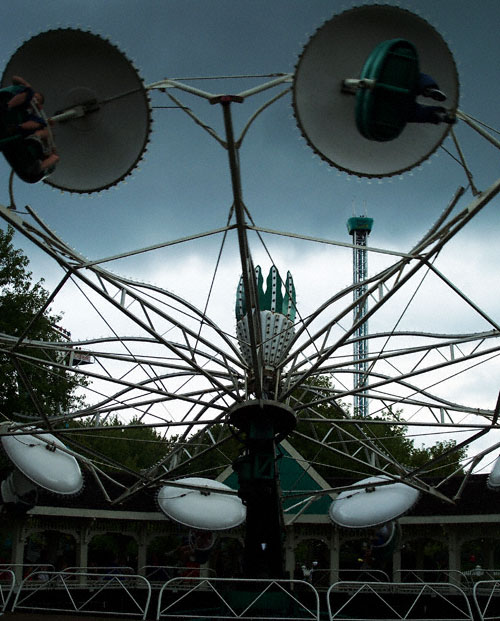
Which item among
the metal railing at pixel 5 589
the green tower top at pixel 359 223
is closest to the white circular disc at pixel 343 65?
the metal railing at pixel 5 589

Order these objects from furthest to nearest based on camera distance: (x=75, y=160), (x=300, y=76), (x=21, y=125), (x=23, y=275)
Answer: (x=23, y=275) → (x=75, y=160) → (x=300, y=76) → (x=21, y=125)

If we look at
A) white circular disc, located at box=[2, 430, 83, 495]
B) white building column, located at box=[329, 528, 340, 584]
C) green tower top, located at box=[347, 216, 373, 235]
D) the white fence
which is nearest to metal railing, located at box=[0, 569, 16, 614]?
the white fence

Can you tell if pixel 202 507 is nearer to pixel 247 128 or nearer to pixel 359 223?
pixel 247 128

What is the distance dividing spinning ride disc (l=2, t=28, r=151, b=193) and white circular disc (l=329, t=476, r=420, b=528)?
44.2ft

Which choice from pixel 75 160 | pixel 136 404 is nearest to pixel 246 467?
pixel 136 404

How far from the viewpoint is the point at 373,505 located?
22.0 m

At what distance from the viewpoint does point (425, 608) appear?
22047 millimetres

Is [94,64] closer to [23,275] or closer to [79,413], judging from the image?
[79,413]

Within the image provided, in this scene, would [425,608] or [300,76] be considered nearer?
[300,76]

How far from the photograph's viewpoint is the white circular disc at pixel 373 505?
21.2 metres

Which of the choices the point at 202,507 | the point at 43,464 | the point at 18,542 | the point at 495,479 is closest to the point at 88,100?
the point at 43,464

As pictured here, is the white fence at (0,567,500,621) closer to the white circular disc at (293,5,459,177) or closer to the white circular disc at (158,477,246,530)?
the white circular disc at (158,477,246,530)

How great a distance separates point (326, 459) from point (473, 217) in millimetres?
38669

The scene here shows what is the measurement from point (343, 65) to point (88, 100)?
208 inches
